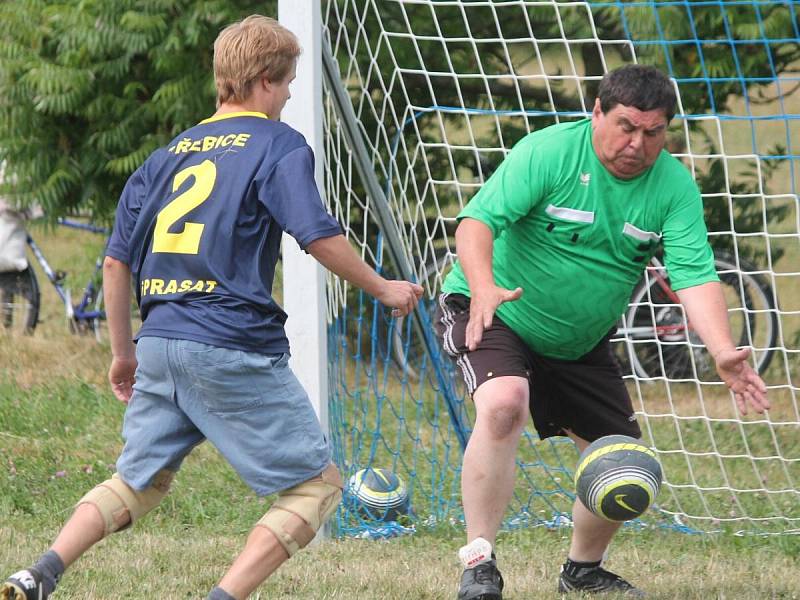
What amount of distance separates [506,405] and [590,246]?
23.8 inches

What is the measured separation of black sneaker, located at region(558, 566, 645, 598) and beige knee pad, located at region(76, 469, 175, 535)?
153 centimetres

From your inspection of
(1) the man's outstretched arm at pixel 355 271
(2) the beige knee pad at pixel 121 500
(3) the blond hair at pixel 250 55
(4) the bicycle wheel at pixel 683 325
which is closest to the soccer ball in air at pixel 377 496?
(2) the beige knee pad at pixel 121 500

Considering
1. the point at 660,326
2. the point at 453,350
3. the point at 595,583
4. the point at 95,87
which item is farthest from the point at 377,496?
the point at 95,87

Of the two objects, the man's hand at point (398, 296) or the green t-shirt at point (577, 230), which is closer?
the man's hand at point (398, 296)

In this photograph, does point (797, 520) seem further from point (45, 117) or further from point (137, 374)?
point (45, 117)

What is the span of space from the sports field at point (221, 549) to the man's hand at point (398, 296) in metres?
1.20

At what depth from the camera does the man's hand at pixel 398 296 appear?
3551mm

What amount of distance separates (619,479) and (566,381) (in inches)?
23.1

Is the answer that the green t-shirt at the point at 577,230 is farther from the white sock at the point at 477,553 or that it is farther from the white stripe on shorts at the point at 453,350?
the white sock at the point at 477,553

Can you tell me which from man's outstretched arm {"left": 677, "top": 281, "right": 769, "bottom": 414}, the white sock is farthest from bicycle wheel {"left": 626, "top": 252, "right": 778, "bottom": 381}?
the white sock

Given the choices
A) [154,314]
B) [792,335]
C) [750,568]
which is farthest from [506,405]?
[792,335]

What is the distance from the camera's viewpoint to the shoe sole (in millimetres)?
3479

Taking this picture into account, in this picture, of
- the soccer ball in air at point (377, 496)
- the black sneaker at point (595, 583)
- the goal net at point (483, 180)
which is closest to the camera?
the black sneaker at point (595, 583)

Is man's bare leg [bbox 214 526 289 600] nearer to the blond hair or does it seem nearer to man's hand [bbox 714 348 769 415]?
the blond hair
